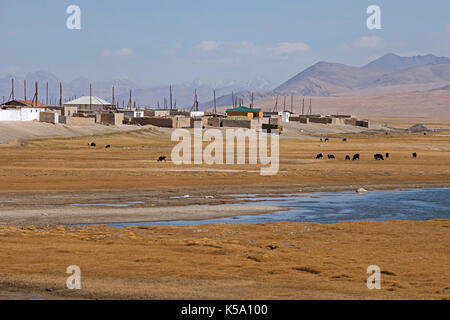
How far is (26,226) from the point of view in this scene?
2148cm

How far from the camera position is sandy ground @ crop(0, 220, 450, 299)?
1295 centimetres

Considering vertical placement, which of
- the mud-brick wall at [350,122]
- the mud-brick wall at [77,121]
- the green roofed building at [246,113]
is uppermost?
the green roofed building at [246,113]

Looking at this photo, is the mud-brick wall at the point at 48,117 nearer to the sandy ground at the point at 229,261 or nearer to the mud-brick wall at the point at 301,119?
the sandy ground at the point at 229,261

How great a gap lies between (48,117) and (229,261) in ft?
208

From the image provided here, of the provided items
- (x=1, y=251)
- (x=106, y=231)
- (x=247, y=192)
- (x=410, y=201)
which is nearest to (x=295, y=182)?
(x=247, y=192)

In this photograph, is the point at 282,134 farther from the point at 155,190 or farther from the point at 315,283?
the point at 315,283

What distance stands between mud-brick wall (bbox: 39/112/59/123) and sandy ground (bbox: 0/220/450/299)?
5650cm

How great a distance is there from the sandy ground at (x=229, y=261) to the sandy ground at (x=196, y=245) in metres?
0.03

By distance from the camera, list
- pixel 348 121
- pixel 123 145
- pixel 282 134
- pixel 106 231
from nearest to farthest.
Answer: pixel 106 231
pixel 123 145
pixel 282 134
pixel 348 121

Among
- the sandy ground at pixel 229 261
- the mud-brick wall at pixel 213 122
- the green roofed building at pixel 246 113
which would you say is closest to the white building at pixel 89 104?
the green roofed building at pixel 246 113

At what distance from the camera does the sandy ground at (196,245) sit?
13.3 m

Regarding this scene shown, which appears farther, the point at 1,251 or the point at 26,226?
the point at 26,226
